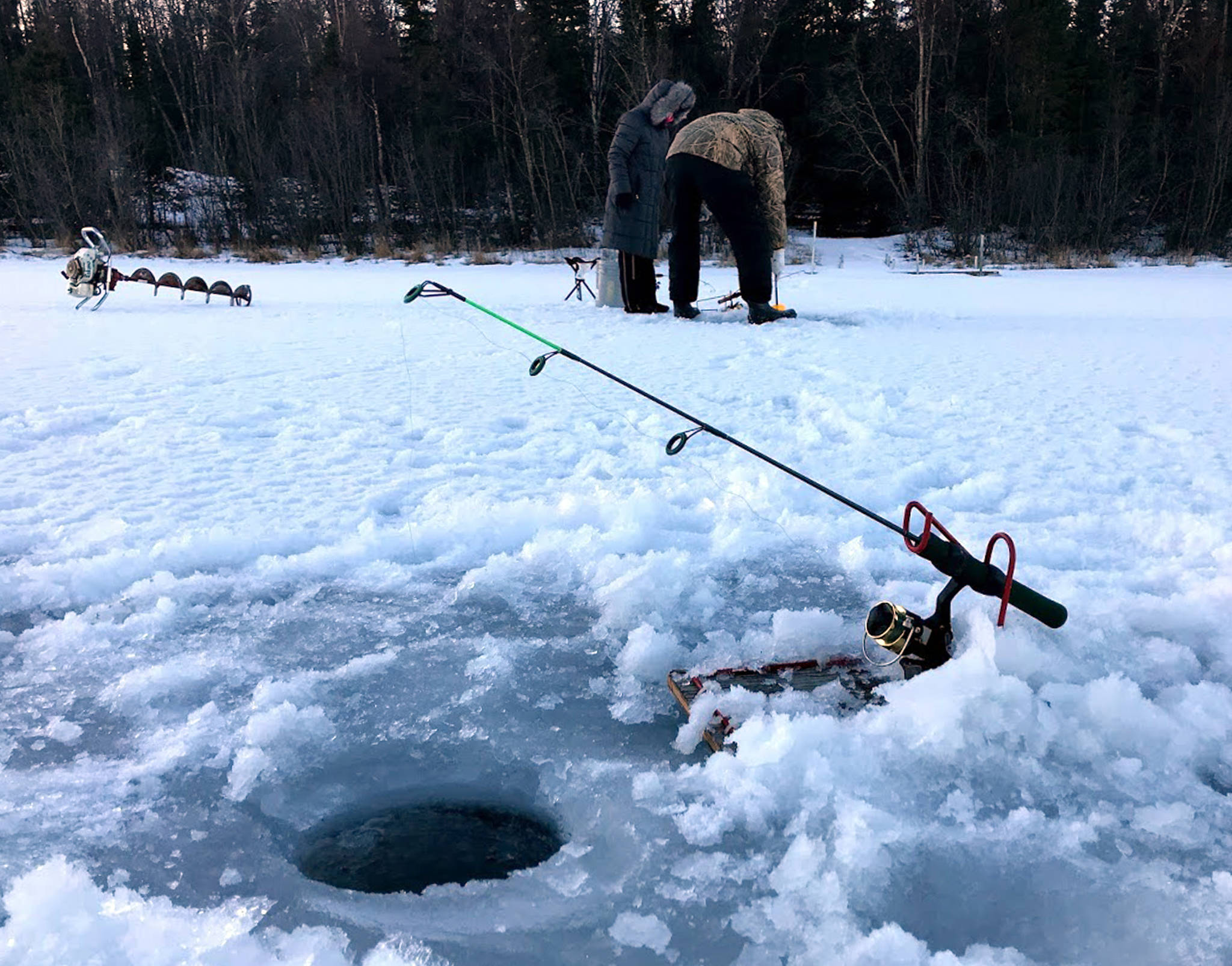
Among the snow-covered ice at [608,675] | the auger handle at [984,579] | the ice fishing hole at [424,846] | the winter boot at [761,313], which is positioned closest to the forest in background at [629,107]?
the winter boot at [761,313]

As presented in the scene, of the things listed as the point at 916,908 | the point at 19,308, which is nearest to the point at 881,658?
the point at 916,908

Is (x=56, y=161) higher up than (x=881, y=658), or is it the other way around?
(x=56, y=161)

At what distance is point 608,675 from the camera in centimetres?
196

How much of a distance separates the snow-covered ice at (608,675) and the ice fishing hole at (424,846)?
0.04 meters

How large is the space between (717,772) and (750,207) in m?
5.34

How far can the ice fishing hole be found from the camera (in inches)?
56.4

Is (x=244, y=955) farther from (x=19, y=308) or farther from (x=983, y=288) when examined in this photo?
(x=983, y=288)

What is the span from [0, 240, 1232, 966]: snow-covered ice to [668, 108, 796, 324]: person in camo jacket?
2.32m

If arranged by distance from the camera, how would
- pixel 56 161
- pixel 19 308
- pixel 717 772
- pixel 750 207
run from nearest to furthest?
pixel 717 772
pixel 750 207
pixel 19 308
pixel 56 161

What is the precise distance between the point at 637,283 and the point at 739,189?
134cm

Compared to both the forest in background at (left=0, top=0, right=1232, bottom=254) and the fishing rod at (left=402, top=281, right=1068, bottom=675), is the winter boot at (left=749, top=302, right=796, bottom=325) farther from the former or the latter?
the forest in background at (left=0, top=0, right=1232, bottom=254)

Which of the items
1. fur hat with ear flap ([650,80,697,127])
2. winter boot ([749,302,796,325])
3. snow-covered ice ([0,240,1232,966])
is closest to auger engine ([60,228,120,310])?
snow-covered ice ([0,240,1232,966])

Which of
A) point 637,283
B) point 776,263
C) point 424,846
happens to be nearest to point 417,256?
point 637,283

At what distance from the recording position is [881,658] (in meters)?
1.90
